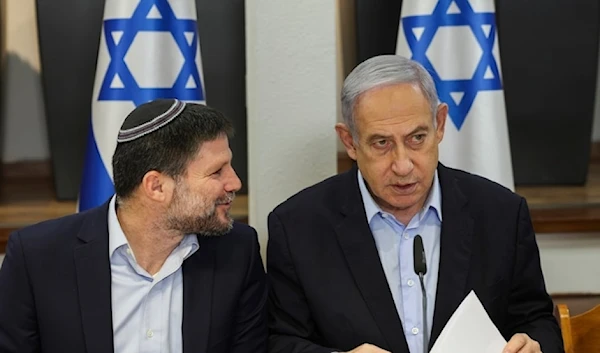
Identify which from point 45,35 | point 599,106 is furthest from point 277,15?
point 599,106

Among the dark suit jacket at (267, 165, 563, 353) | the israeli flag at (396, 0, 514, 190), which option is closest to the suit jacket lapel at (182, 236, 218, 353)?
the dark suit jacket at (267, 165, 563, 353)

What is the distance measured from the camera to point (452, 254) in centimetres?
227

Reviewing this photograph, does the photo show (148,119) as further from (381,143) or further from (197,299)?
(381,143)

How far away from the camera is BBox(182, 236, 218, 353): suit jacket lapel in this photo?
214 centimetres

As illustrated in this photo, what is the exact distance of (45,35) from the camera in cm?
387

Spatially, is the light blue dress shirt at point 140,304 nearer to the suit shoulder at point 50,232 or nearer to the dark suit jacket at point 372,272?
the suit shoulder at point 50,232

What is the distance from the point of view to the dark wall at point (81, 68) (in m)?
3.86

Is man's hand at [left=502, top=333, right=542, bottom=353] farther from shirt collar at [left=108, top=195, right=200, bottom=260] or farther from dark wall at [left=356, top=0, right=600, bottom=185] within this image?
dark wall at [left=356, top=0, right=600, bottom=185]

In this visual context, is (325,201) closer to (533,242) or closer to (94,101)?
(533,242)

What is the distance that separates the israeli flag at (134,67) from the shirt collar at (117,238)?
810 millimetres

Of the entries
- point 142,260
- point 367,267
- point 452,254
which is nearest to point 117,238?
point 142,260

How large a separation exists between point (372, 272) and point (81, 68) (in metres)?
2.18

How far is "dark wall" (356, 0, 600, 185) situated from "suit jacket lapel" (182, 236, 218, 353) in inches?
74.3

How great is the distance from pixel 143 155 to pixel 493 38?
1561 millimetres
